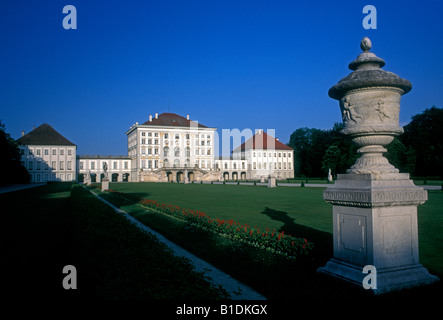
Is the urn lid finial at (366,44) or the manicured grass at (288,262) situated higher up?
the urn lid finial at (366,44)

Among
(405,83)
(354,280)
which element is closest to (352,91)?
(405,83)

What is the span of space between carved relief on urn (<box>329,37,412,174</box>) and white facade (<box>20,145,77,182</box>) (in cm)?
8369

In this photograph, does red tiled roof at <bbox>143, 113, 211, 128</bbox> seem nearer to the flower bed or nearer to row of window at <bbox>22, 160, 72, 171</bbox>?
row of window at <bbox>22, 160, 72, 171</bbox>

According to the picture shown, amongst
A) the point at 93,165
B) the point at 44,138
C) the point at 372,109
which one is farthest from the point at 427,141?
the point at 44,138

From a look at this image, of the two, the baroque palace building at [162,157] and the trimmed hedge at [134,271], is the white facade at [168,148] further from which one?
the trimmed hedge at [134,271]

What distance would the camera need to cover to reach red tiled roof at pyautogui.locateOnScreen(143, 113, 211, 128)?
8581 centimetres

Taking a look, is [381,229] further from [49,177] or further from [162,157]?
[49,177]

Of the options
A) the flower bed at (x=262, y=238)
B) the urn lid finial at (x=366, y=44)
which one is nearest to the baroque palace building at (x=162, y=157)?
the flower bed at (x=262, y=238)

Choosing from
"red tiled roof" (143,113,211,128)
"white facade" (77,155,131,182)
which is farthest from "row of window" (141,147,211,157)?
"white facade" (77,155,131,182)

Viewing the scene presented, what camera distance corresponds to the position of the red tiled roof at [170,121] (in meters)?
85.8

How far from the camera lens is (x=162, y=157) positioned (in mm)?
85188

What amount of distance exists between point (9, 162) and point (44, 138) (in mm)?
31392

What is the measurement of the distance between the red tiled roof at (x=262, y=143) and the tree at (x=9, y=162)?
52.6 metres
